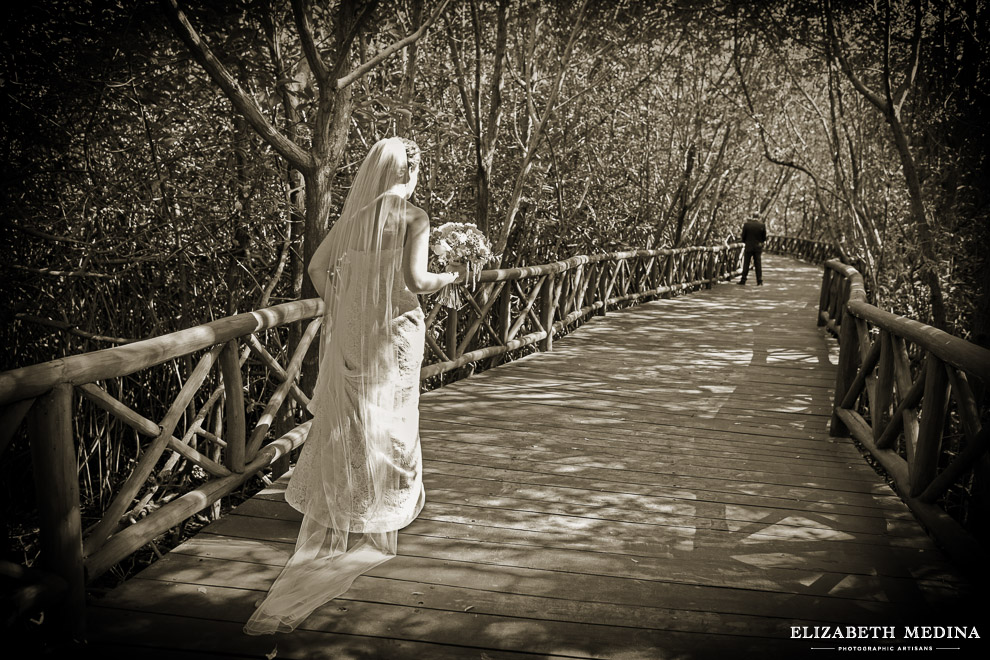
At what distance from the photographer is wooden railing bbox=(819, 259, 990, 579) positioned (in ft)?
10.2

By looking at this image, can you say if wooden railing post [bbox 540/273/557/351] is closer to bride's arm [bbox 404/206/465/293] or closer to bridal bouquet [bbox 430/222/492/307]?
bridal bouquet [bbox 430/222/492/307]

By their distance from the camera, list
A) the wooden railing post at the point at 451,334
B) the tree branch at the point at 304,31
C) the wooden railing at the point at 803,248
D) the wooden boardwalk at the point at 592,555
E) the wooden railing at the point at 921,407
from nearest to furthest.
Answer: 1. the wooden boardwalk at the point at 592,555
2. the wooden railing at the point at 921,407
3. the tree branch at the point at 304,31
4. the wooden railing post at the point at 451,334
5. the wooden railing at the point at 803,248

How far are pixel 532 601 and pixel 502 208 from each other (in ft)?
28.0

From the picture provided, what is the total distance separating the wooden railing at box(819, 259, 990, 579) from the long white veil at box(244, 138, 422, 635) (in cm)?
243

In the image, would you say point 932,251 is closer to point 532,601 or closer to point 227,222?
point 532,601

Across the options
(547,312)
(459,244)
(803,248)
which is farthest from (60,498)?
(803,248)

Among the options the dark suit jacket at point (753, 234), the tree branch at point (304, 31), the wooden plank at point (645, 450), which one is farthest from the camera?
the dark suit jacket at point (753, 234)

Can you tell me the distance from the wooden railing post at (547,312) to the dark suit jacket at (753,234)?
33.8 ft

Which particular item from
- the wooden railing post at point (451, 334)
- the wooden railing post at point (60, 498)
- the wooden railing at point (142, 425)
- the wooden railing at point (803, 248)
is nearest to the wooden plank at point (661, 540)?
the wooden railing at point (142, 425)

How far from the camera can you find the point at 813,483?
4.25 metres

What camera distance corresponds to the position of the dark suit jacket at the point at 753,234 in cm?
1720

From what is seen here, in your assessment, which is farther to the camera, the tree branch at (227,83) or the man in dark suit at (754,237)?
the man in dark suit at (754,237)

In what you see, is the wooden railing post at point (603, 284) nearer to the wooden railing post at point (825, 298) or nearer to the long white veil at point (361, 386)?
the wooden railing post at point (825, 298)

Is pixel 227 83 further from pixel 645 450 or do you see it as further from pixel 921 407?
pixel 921 407
